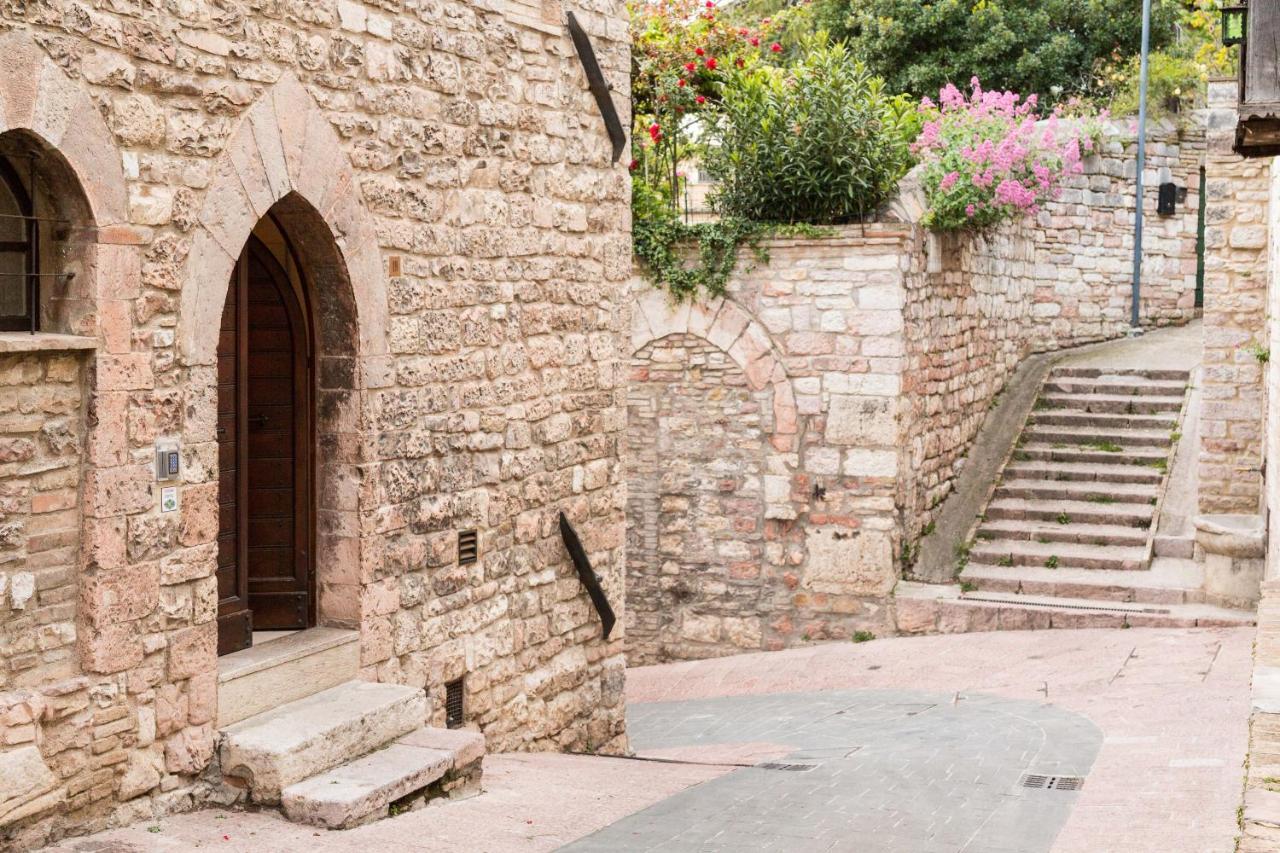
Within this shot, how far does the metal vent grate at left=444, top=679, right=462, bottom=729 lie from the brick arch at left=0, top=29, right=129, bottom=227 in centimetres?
278

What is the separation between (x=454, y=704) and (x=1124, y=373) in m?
9.39

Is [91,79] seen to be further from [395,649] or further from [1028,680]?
[1028,680]

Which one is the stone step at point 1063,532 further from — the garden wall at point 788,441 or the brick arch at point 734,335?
the brick arch at point 734,335

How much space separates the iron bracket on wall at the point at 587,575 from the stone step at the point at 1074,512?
5.30m

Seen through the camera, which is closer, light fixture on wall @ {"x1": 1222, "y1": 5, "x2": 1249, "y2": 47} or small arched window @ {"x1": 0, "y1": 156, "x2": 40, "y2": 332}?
small arched window @ {"x1": 0, "y1": 156, "x2": 40, "y2": 332}

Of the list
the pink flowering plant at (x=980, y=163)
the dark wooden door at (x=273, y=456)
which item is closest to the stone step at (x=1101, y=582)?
the pink flowering plant at (x=980, y=163)

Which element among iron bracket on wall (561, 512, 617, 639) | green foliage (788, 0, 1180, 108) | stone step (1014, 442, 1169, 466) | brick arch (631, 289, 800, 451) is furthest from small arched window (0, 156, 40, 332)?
green foliage (788, 0, 1180, 108)

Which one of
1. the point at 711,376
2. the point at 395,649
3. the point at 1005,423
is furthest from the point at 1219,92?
the point at 395,649

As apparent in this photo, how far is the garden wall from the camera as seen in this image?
10578 millimetres

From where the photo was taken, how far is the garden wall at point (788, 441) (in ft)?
34.7

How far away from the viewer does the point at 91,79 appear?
4469 mm

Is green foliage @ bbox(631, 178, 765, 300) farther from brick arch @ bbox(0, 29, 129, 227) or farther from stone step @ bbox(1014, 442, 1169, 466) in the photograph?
brick arch @ bbox(0, 29, 129, 227)

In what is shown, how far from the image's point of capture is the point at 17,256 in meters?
4.51

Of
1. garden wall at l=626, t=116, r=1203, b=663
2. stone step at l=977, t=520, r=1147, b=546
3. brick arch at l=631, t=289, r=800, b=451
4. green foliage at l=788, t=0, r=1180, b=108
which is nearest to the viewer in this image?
garden wall at l=626, t=116, r=1203, b=663
